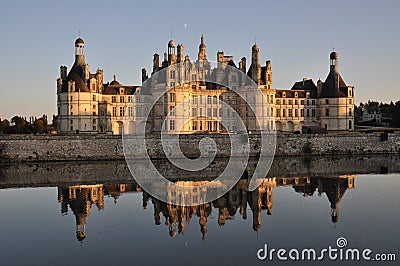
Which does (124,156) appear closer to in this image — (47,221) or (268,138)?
(268,138)

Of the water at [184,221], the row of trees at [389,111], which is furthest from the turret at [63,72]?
the row of trees at [389,111]

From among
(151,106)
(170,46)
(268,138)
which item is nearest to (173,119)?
(151,106)

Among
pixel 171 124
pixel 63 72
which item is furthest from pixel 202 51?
pixel 63 72

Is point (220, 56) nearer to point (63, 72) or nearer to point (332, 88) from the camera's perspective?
point (332, 88)

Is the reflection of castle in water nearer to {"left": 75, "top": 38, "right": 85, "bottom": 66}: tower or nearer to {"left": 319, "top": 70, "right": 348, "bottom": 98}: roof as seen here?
{"left": 75, "top": 38, "right": 85, "bottom": 66}: tower

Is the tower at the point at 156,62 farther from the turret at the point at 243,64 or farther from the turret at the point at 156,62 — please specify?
the turret at the point at 243,64

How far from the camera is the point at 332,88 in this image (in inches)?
1969

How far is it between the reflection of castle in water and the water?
1.5 inches

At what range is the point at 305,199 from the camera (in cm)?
1739

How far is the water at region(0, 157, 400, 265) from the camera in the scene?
10602mm

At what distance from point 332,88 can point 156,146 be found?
26361mm

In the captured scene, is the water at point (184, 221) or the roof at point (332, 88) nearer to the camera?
the water at point (184, 221)

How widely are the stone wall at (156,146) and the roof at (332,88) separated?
47.6 feet

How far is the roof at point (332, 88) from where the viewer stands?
49.5 metres
